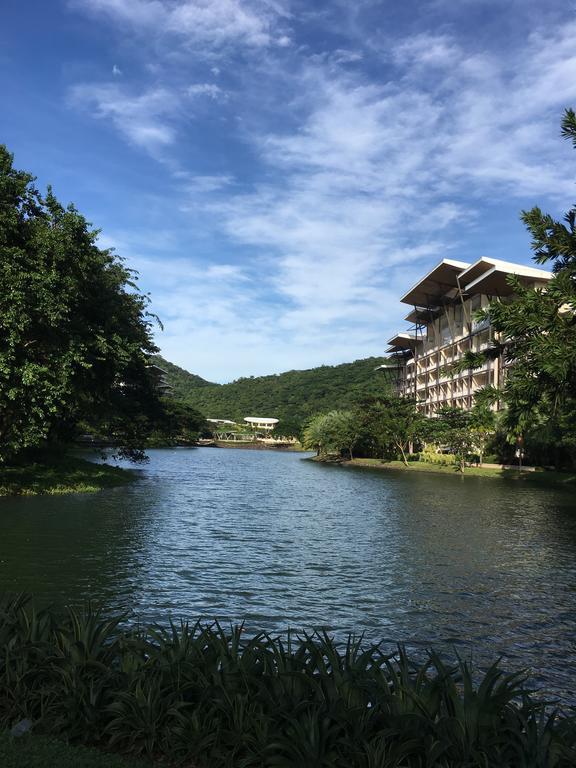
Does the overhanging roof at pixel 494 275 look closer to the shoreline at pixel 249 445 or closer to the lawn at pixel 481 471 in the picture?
the lawn at pixel 481 471

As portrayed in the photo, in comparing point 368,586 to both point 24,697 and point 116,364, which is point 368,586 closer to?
point 24,697

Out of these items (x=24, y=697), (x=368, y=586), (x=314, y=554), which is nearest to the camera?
(x=24, y=697)

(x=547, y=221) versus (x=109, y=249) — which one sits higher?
(x=109, y=249)

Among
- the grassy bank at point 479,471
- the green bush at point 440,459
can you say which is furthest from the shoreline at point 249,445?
the green bush at point 440,459

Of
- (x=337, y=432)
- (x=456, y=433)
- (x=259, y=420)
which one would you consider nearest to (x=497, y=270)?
(x=456, y=433)

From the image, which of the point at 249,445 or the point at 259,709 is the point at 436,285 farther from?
the point at 259,709

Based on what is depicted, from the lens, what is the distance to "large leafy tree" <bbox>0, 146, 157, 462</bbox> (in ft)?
70.0

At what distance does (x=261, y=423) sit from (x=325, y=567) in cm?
16873

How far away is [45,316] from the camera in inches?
875

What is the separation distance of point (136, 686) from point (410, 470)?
200 feet

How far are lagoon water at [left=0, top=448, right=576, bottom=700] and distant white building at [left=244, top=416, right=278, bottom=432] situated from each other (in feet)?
496

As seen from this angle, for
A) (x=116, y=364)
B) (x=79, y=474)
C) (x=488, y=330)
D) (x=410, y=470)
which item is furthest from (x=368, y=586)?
(x=488, y=330)

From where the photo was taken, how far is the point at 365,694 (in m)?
5.45

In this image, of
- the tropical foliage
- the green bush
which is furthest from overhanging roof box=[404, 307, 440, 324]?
the tropical foliage
